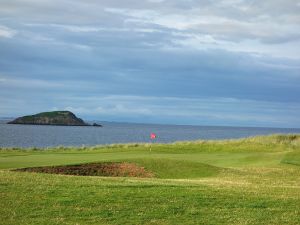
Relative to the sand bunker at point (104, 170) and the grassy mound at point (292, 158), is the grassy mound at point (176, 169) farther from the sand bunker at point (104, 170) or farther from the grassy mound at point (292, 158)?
the grassy mound at point (292, 158)

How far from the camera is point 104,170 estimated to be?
30188 mm

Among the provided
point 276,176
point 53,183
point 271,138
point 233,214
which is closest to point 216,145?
point 271,138

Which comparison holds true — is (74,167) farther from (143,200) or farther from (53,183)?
(143,200)

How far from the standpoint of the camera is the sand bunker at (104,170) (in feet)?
94.9

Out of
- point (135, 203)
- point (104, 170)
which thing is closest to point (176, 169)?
point (104, 170)

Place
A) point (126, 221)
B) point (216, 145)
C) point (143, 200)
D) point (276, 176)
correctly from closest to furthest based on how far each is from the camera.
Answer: point (126, 221) → point (143, 200) → point (276, 176) → point (216, 145)

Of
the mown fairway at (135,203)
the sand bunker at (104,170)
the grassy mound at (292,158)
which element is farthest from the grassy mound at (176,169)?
the mown fairway at (135,203)

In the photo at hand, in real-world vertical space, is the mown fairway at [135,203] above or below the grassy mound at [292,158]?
below

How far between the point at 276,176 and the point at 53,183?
14.4 m

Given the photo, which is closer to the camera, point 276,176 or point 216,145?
point 276,176

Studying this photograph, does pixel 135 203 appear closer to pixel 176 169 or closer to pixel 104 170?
pixel 176 169

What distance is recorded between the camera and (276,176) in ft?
94.6

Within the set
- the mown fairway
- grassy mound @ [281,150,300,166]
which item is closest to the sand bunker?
the mown fairway

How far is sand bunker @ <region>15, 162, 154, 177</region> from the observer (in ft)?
94.9
